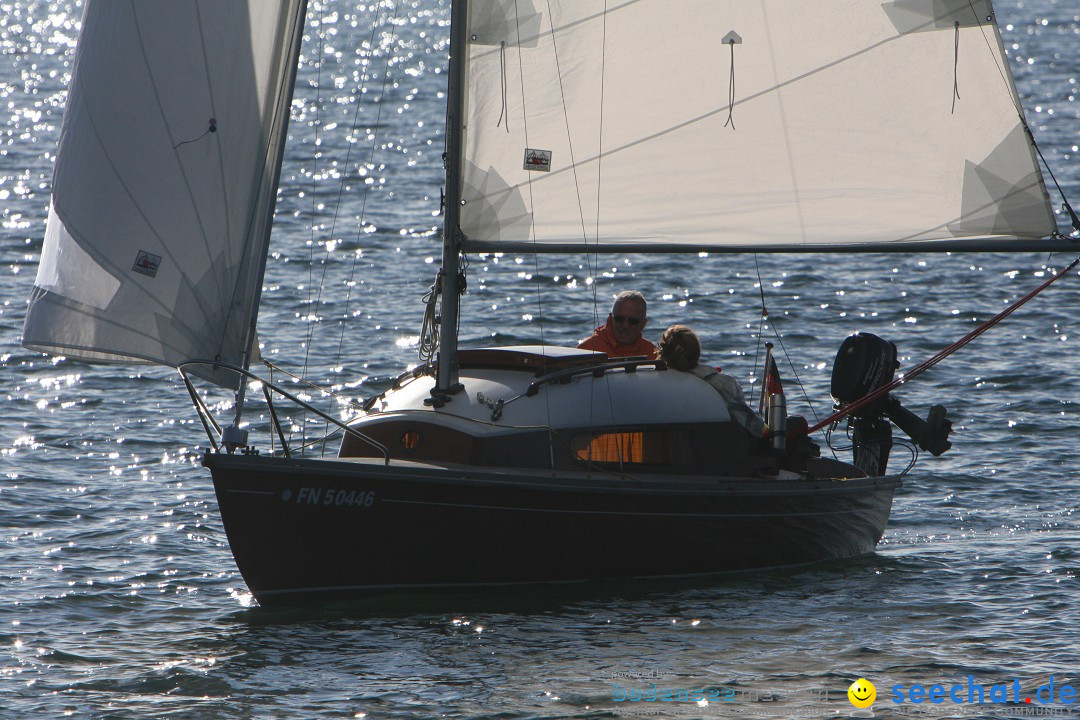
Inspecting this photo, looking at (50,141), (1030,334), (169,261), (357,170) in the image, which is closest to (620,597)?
(169,261)

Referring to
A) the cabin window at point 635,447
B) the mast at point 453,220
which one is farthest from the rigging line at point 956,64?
the mast at point 453,220

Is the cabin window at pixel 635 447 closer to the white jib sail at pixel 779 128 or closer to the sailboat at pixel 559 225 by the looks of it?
the sailboat at pixel 559 225

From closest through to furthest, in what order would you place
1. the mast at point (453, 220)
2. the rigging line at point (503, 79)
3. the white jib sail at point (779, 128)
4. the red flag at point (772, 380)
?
1. the mast at point (453, 220)
2. the rigging line at point (503, 79)
3. the white jib sail at point (779, 128)
4. the red flag at point (772, 380)

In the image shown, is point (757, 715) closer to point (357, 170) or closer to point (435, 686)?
point (435, 686)

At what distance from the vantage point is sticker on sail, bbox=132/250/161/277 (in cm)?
1109

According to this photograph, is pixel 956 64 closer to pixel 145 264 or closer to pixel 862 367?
pixel 862 367

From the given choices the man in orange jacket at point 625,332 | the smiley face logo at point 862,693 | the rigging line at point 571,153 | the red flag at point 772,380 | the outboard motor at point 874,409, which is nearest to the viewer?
the smiley face logo at point 862,693

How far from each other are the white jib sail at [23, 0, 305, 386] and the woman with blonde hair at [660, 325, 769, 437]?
3529 mm

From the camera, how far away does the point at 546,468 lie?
1180 centimetres

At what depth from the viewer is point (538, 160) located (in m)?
12.5

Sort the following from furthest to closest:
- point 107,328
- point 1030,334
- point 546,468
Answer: point 1030,334
point 546,468
point 107,328

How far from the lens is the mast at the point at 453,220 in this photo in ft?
39.1

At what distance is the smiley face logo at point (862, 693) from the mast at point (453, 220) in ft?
13.0

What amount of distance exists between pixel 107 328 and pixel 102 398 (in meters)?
7.91
